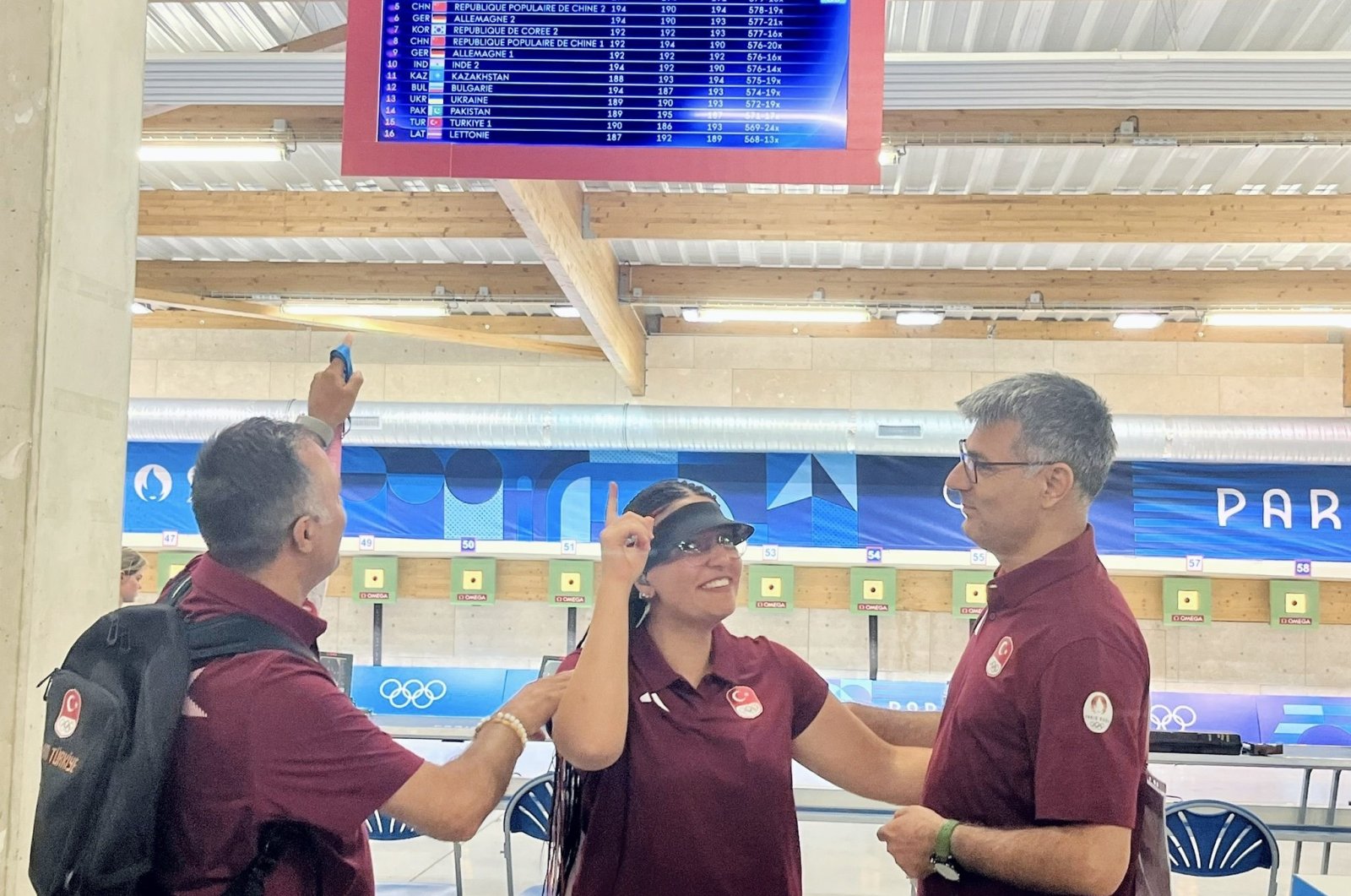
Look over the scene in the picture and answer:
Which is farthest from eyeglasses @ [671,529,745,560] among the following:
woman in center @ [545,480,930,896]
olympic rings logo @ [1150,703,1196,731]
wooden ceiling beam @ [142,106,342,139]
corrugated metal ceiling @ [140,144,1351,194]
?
olympic rings logo @ [1150,703,1196,731]

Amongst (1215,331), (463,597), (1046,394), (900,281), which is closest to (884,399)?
(900,281)

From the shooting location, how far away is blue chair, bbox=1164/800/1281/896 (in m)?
4.71

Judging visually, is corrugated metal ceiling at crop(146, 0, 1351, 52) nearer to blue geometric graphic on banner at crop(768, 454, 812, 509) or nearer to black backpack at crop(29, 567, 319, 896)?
black backpack at crop(29, 567, 319, 896)

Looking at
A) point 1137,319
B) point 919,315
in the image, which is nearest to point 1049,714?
point 919,315

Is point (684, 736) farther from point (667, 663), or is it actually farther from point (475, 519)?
point (475, 519)

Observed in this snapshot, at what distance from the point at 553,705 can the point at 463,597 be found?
10.1 m

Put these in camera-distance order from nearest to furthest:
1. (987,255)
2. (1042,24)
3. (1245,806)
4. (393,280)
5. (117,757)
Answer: (117,757), (1042,24), (1245,806), (987,255), (393,280)

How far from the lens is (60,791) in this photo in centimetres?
161

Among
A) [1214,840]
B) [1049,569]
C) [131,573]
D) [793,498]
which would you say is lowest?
[1214,840]

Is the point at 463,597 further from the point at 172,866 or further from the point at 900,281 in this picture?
the point at 172,866

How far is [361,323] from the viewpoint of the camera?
10734 mm

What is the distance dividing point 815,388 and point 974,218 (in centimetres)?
436

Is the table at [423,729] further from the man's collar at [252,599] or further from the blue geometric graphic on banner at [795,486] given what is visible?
the blue geometric graphic on banner at [795,486]

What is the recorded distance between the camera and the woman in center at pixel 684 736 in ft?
6.66
